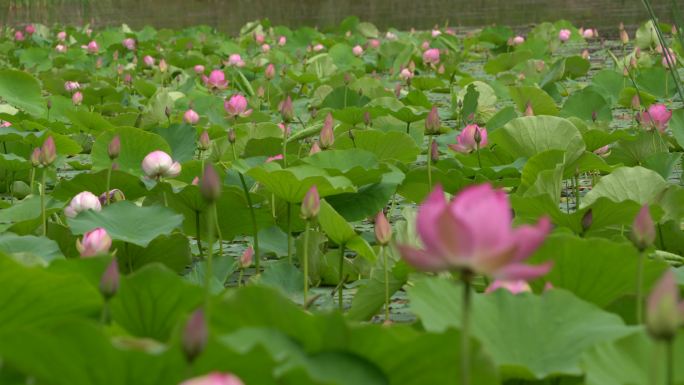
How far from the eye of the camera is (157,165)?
1.69 m

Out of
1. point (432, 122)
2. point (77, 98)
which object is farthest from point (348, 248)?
point (77, 98)

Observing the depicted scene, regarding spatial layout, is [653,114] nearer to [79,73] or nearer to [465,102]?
[465,102]

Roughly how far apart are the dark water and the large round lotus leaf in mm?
6124

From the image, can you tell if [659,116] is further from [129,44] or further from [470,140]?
[129,44]

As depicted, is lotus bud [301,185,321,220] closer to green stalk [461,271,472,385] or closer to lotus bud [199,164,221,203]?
lotus bud [199,164,221,203]

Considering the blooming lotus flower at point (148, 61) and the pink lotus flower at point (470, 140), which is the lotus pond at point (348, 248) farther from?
the blooming lotus flower at point (148, 61)

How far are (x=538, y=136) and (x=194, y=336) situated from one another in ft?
4.43

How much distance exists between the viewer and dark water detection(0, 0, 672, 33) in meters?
8.98

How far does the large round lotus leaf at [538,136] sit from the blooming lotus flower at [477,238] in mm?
1184

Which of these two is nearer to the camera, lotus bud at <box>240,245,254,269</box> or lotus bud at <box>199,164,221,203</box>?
lotus bud at <box>199,164,221,203</box>

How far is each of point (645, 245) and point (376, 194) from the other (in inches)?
27.4

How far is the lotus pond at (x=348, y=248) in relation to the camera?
1.97 ft

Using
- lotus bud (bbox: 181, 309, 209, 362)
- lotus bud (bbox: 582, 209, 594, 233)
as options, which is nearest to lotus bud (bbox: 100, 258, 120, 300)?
lotus bud (bbox: 181, 309, 209, 362)

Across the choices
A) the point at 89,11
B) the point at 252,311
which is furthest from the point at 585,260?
the point at 89,11
